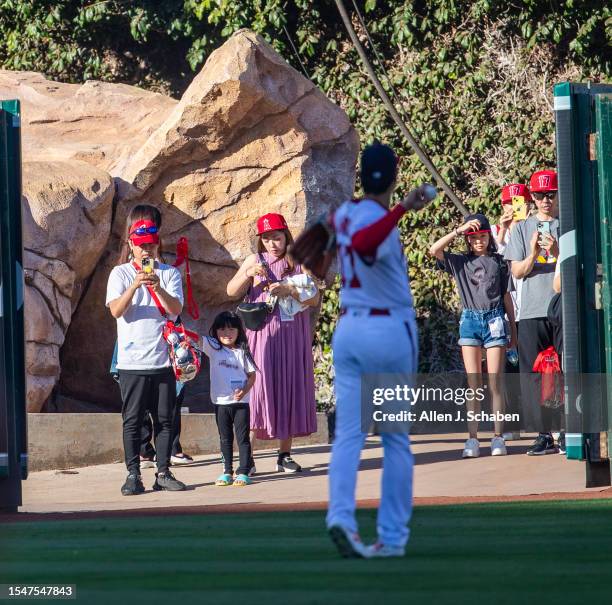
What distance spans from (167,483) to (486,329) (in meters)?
2.98

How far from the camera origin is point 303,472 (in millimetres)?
9820

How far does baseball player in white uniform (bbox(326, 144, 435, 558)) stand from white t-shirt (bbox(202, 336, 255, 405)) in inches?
165

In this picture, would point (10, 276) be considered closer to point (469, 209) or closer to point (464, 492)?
point (464, 492)

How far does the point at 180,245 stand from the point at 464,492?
343 centimetres

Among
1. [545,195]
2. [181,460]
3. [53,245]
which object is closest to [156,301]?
[181,460]

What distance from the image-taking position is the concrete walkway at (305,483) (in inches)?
326

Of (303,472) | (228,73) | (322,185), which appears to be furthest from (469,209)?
(303,472)

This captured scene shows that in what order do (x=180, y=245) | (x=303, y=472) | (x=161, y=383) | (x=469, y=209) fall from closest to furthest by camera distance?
(x=161, y=383) → (x=303, y=472) → (x=180, y=245) → (x=469, y=209)

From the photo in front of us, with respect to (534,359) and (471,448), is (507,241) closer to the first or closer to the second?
(534,359)

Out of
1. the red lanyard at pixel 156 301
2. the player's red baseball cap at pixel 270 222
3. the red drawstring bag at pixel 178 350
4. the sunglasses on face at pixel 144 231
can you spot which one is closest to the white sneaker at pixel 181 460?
the red drawstring bag at pixel 178 350

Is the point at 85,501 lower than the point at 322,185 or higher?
lower

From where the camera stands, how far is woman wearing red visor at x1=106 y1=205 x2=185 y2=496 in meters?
8.99

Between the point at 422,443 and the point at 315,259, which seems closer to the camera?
the point at 315,259

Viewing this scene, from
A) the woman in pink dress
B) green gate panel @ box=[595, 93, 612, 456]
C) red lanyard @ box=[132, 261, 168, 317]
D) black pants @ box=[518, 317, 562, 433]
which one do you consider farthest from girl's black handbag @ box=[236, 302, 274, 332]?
green gate panel @ box=[595, 93, 612, 456]
